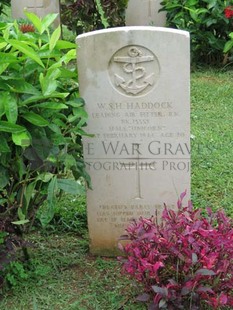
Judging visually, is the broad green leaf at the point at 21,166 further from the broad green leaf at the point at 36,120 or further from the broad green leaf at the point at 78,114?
the broad green leaf at the point at 78,114

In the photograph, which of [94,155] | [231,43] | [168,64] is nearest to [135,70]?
[168,64]

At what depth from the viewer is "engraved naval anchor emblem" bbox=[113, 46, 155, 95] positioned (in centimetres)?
357

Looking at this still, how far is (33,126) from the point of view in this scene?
3.27m

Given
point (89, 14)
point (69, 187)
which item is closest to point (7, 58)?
point (69, 187)

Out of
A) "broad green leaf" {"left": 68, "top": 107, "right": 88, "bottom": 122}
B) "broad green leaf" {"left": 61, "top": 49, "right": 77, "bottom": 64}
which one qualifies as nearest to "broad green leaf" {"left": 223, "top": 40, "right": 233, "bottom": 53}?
"broad green leaf" {"left": 61, "top": 49, "right": 77, "bottom": 64}

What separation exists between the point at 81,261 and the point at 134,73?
1.19 meters

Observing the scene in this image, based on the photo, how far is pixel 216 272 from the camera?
308cm

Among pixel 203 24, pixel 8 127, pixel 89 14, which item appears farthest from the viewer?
pixel 89 14

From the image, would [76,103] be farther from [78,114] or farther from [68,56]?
[68,56]

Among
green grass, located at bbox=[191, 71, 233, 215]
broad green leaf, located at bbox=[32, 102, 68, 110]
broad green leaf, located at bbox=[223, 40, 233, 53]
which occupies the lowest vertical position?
green grass, located at bbox=[191, 71, 233, 215]

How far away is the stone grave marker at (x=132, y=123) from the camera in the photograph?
140 inches

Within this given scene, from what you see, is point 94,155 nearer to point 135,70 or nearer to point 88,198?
point 88,198

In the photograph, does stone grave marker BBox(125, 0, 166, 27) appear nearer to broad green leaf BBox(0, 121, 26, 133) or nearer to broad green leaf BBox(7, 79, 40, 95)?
broad green leaf BBox(7, 79, 40, 95)

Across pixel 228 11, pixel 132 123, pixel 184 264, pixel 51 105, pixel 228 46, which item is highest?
pixel 228 11
